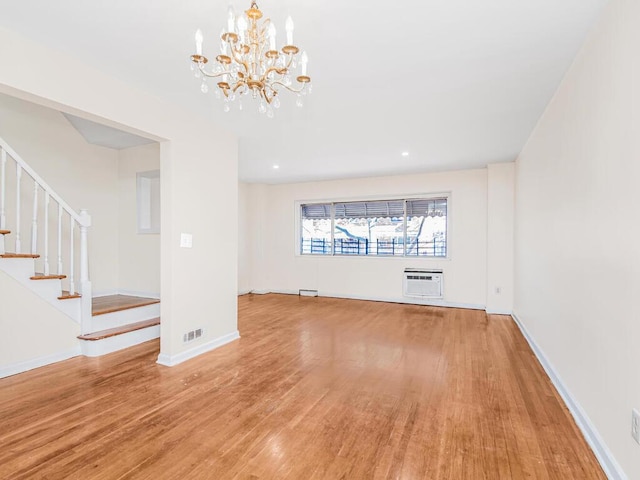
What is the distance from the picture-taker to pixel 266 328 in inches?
175

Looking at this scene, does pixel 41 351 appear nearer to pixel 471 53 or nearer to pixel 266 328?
pixel 266 328

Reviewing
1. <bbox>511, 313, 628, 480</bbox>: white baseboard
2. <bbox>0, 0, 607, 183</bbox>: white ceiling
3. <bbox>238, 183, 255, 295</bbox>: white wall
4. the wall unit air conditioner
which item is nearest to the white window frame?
the wall unit air conditioner

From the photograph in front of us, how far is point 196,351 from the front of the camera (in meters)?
3.35

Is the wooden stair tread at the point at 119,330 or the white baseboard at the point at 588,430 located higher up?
the wooden stair tread at the point at 119,330

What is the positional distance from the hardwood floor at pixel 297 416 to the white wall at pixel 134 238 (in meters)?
1.36

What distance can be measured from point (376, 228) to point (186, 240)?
422 cm

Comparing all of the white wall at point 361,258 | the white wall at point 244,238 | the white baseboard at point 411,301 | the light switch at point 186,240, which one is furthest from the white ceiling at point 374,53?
the white wall at point 244,238

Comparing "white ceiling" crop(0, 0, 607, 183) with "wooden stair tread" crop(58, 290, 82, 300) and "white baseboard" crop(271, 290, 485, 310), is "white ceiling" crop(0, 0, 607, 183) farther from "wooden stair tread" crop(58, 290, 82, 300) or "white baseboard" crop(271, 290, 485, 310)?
"white baseboard" crop(271, 290, 485, 310)

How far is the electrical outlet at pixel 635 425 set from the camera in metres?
1.43

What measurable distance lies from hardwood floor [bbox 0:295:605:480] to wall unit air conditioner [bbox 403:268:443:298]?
84.1 inches

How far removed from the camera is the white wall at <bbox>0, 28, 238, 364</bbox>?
2.21 metres

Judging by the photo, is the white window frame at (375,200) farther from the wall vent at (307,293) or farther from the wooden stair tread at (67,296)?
the wooden stair tread at (67,296)

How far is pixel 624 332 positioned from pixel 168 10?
285 cm

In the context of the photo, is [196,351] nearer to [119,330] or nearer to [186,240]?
[119,330]
